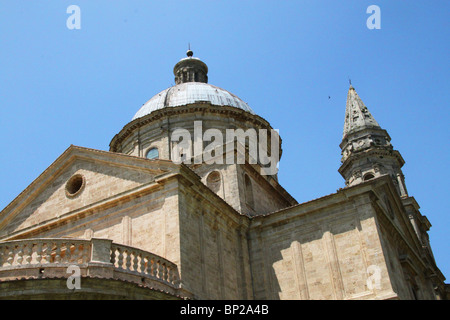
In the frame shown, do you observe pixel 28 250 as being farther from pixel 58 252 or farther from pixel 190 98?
pixel 190 98

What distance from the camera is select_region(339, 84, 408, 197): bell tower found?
3031 centimetres

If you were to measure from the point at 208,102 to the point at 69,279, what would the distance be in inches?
685

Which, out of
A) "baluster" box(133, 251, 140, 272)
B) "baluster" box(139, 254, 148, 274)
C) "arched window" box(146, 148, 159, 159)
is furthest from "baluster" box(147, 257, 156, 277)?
"arched window" box(146, 148, 159, 159)

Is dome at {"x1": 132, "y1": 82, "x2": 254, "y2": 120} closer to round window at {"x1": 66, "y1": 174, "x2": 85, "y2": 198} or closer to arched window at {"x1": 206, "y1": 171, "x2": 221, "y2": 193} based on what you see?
arched window at {"x1": 206, "y1": 171, "x2": 221, "y2": 193}

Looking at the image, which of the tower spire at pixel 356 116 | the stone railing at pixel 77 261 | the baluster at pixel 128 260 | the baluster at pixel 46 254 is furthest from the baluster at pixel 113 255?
the tower spire at pixel 356 116

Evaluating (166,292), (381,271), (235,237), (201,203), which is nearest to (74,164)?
(201,203)

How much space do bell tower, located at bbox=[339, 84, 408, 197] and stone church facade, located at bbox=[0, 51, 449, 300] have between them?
8411 mm

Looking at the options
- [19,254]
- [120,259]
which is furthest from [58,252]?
→ [120,259]

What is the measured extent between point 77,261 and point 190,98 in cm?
1784

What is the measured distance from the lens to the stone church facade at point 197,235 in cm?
1258

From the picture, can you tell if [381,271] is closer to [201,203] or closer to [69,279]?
[201,203]
